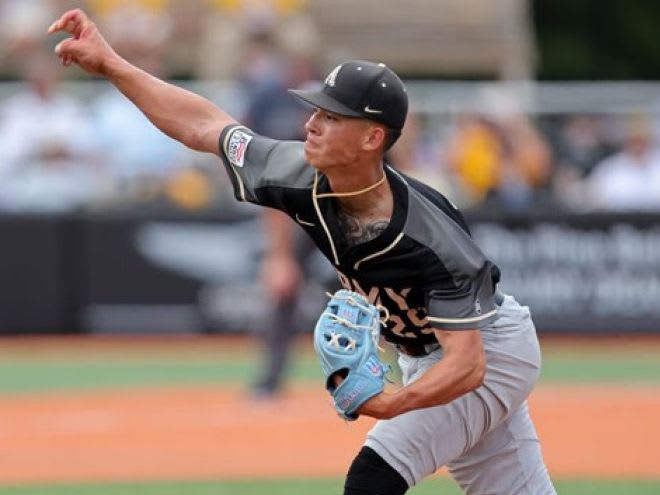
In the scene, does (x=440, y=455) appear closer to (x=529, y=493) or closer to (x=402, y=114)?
(x=529, y=493)

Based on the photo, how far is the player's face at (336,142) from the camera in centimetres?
586

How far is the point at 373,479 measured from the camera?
19.5ft

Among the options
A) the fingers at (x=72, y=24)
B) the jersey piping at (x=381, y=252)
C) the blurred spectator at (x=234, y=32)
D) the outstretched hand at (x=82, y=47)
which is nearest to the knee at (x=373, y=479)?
the jersey piping at (x=381, y=252)

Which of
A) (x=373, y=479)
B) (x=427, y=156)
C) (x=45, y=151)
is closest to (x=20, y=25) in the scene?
(x=45, y=151)

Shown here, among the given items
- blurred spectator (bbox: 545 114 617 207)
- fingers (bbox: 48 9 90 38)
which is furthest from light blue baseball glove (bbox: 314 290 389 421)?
blurred spectator (bbox: 545 114 617 207)

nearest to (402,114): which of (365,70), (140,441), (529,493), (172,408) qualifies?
(365,70)

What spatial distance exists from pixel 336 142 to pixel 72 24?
4.47ft

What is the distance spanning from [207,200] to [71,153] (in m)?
1.41

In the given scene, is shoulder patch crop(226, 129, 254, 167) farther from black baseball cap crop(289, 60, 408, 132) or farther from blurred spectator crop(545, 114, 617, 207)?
blurred spectator crop(545, 114, 617, 207)

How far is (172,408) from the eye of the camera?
12125 mm

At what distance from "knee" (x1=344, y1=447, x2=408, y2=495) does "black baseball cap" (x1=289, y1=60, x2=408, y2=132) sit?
119 centimetres

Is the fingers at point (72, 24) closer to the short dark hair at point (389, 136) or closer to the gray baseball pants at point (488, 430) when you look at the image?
the short dark hair at point (389, 136)

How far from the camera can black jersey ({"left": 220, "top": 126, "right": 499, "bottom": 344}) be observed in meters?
5.84

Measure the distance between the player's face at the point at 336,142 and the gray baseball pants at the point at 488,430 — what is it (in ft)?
2.84
